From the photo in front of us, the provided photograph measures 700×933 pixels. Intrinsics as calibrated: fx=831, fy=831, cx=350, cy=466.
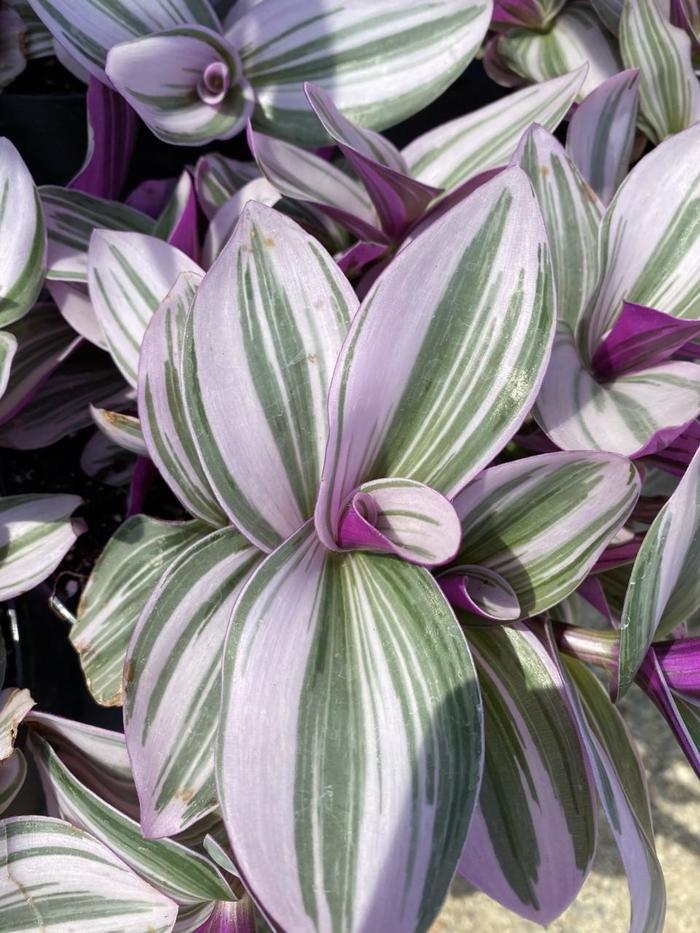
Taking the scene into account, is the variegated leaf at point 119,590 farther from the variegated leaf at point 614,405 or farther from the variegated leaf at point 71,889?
the variegated leaf at point 614,405

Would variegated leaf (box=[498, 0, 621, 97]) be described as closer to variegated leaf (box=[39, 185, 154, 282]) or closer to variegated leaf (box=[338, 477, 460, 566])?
variegated leaf (box=[39, 185, 154, 282])

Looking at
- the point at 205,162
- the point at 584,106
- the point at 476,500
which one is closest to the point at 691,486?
the point at 476,500

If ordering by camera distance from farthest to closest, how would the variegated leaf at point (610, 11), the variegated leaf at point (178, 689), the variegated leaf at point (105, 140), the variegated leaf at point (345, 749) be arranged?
the variegated leaf at point (610, 11)
the variegated leaf at point (105, 140)
the variegated leaf at point (178, 689)
the variegated leaf at point (345, 749)

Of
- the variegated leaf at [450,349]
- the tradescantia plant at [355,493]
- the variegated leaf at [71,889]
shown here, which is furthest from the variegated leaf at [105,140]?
the variegated leaf at [71,889]

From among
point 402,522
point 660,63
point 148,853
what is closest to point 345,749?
point 402,522

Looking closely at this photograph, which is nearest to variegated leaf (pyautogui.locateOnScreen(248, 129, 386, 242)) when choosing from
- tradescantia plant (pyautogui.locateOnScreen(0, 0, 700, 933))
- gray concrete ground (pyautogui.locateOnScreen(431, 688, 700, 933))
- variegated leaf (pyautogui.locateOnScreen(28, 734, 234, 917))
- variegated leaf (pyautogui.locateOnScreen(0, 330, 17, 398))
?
tradescantia plant (pyautogui.locateOnScreen(0, 0, 700, 933))

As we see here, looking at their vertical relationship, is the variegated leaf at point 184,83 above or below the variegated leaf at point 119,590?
above
